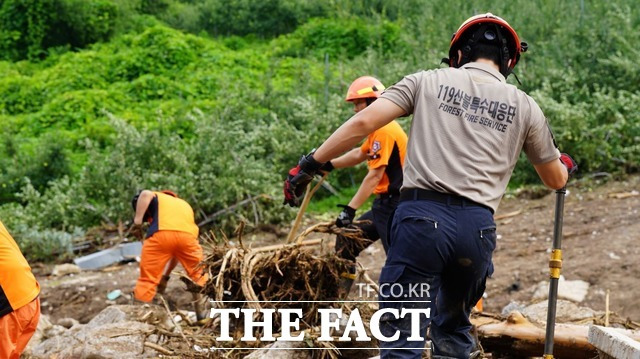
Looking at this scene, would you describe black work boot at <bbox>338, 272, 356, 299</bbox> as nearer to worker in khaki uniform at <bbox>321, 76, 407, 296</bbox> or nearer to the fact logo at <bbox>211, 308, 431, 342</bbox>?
the fact logo at <bbox>211, 308, 431, 342</bbox>

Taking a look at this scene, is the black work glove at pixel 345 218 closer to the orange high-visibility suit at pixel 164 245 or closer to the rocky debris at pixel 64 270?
the orange high-visibility suit at pixel 164 245

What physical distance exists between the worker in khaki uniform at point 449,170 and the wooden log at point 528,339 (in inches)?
50.0

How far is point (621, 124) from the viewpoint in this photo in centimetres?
1129

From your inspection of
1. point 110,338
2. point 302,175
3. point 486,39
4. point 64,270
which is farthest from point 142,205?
point 486,39

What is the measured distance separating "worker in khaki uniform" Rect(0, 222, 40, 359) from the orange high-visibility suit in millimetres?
3370

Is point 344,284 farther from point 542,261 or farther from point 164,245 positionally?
point 542,261

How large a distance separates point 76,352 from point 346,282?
1717 millimetres

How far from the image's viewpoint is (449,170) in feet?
11.6

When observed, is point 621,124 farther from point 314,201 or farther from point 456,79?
point 456,79

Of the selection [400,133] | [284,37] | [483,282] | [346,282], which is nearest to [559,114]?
[400,133]

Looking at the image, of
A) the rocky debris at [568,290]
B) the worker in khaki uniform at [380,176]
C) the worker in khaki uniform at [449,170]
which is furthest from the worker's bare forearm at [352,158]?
the worker in khaki uniform at [449,170]

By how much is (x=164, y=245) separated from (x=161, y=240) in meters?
0.06

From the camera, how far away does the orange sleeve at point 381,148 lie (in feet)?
20.0

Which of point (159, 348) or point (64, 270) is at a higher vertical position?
point (159, 348)
